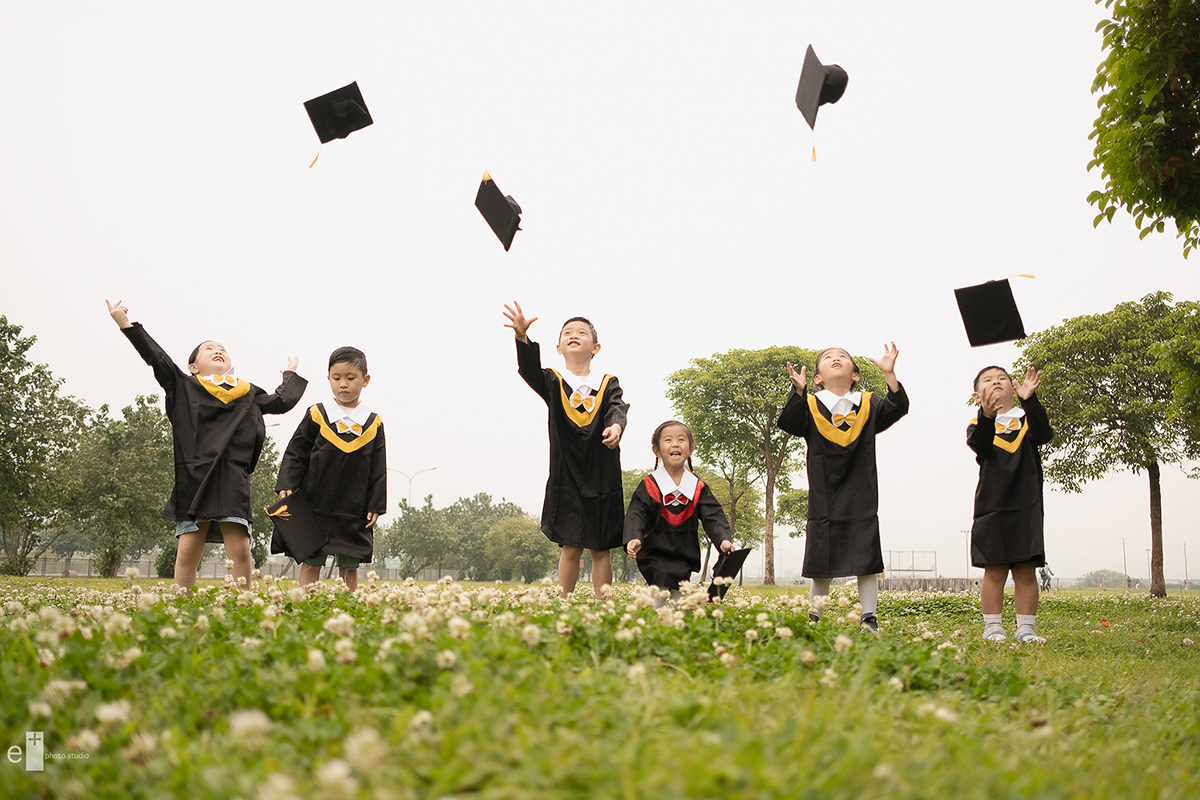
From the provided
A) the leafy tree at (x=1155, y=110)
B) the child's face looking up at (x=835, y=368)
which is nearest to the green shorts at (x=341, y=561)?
the child's face looking up at (x=835, y=368)

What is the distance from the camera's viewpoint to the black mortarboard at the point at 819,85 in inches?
273

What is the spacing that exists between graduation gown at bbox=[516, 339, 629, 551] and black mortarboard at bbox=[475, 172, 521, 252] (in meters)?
1.59

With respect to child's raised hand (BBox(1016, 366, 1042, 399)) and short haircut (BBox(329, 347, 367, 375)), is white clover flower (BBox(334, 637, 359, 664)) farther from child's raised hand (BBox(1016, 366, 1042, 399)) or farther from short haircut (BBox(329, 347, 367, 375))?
child's raised hand (BBox(1016, 366, 1042, 399))

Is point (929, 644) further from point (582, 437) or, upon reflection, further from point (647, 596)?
point (582, 437)

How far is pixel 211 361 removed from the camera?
7250mm

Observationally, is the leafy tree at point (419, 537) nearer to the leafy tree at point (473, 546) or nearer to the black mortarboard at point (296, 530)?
the leafy tree at point (473, 546)

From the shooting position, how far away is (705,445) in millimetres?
39469

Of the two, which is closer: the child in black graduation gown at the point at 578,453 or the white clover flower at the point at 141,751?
the white clover flower at the point at 141,751

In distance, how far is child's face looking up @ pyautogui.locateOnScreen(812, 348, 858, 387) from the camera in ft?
21.4

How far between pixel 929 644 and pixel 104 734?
402 cm

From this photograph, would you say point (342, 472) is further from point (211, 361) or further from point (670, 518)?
point (670, 518)

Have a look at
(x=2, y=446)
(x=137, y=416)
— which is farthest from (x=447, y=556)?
(x=2, y=446)

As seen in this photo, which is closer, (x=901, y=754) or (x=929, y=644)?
(x=901, y=754)

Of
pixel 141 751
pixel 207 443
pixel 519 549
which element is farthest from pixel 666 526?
pixel 519 549
